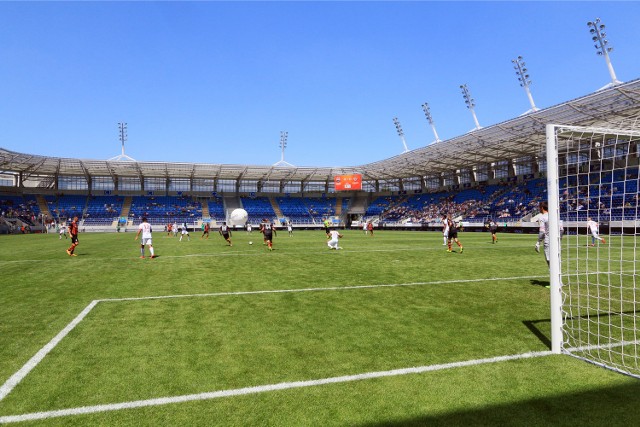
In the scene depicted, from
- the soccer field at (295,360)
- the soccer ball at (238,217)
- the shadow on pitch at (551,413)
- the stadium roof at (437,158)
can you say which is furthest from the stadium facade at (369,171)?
the shadow on pitch at (551,413)

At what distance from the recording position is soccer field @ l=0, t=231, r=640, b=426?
11.4 feet

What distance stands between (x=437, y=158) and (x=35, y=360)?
53440 mm

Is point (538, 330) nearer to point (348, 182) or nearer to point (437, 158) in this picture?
point (437, 158)

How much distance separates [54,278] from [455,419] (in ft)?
39.0

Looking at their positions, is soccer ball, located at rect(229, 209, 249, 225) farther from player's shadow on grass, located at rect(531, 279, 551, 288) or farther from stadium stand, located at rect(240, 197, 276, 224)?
player's shadow on grass, located at rect(531, 279, 551, 288)

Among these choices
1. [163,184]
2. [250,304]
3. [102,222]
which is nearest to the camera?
[250,304]

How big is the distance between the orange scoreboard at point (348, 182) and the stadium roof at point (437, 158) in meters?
3.06

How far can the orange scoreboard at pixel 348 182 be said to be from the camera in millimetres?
65000

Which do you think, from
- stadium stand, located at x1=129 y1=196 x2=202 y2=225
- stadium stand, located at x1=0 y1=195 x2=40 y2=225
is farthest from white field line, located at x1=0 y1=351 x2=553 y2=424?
stadium stand, located at x1=0 y1=195 x2=40 y2=225

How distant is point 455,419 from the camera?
331 centimetres

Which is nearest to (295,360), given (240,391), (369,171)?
(240,391)

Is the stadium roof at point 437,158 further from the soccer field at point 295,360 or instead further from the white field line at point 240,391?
the white field line at point 240,391

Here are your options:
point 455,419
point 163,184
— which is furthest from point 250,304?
point 163,184

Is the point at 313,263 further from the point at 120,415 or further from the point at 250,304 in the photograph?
the point at 120,415
